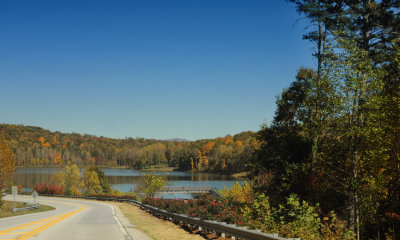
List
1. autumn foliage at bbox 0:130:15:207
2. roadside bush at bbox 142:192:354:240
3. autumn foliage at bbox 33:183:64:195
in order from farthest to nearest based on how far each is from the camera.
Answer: autumn foliage at bbox 33:183:64:195, autumn foliage at bbox 0:130:15:207, roadside bush at bbox 142:192:354:240

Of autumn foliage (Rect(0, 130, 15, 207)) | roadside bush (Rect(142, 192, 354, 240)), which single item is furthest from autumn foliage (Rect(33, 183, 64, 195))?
roadside bush (Rect(142, 192, 354, 240))

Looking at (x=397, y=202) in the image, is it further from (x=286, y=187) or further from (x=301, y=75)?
(x=301, y=75)

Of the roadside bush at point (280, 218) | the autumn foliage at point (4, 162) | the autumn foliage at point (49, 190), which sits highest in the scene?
the autumn foliage at point (4, 162)

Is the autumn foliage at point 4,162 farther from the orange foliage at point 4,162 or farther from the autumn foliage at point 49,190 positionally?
the autumn foliage at point 49,190

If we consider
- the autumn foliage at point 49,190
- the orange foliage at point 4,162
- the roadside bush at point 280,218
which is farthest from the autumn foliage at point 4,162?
the roadside bush at point 280,218

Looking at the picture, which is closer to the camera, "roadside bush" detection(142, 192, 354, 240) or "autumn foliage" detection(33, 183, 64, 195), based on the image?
"roadside bush" detection(142, 192, 354, 240)

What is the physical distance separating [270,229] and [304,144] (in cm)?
1742

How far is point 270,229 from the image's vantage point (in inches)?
441

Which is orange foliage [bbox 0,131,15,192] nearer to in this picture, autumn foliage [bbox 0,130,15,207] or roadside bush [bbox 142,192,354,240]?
autumn foliage [bbox 0,130,15,207]

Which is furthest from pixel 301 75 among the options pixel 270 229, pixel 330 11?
pixel 270 229

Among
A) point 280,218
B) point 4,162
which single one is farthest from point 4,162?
point 280,218

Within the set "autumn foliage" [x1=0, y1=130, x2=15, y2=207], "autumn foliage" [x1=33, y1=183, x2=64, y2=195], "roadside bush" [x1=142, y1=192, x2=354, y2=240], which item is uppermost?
"autumn foliage" [x1=0, y1=130, x2=15, y2=207]

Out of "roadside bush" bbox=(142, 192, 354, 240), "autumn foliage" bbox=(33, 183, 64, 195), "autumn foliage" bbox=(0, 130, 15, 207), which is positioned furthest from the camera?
"autumn foliage" bbox=(33, 183, 64, 195)

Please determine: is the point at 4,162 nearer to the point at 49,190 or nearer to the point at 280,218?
the point at 49,190
